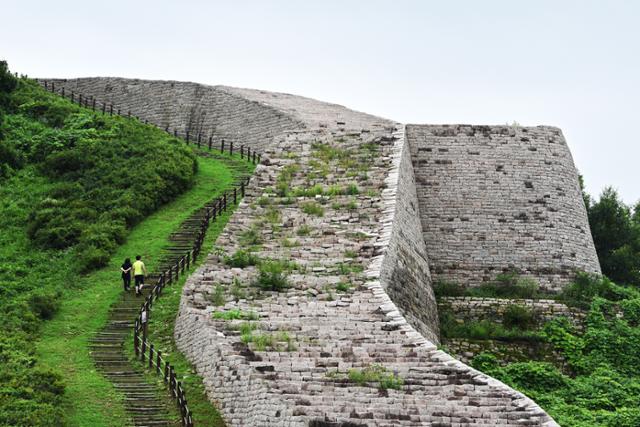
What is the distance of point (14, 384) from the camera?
61.3 feet

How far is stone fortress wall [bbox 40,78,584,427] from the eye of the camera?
1631 centimetres

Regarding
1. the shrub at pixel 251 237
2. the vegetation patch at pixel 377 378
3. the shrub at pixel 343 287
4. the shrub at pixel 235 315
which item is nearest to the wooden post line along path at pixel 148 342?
the shrub at pixel 235 315

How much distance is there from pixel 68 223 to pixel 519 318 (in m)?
12.5

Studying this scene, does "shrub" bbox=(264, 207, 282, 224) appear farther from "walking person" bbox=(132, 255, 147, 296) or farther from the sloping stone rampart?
the sloping stone rampart

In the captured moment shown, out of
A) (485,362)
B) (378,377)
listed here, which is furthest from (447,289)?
(378,377)

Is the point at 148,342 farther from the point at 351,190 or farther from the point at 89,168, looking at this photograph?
the point at 89,168

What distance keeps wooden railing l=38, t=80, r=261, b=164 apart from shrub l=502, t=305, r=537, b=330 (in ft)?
42.9

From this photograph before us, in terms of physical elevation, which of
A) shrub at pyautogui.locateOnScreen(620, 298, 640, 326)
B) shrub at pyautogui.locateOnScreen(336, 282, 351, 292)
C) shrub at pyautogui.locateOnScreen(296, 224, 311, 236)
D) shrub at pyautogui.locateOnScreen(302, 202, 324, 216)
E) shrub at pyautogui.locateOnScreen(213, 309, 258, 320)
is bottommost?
shrub at pyautogui.locateOnScreen(213, 309, 258, 320)

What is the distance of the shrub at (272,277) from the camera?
72.6 ft

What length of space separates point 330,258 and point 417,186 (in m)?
8.92

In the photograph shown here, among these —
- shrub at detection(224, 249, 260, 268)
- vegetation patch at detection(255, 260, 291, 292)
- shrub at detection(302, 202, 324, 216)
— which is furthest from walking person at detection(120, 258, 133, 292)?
shrub at detection(302, 202, 324, 216)

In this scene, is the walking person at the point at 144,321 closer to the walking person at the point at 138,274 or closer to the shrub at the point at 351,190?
the walking person at the point at 138,274

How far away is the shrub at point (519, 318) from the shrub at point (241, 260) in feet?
23.6

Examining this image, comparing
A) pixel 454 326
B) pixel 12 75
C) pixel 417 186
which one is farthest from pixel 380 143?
pixel 12 75
